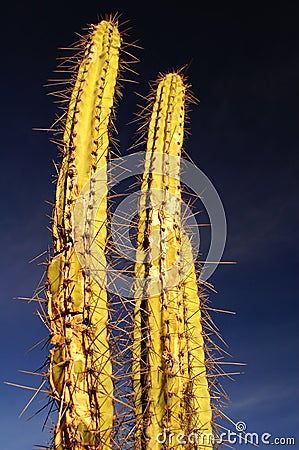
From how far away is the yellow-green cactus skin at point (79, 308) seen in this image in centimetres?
283

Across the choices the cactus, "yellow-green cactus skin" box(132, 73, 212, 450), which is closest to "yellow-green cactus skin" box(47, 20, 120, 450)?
the cactus

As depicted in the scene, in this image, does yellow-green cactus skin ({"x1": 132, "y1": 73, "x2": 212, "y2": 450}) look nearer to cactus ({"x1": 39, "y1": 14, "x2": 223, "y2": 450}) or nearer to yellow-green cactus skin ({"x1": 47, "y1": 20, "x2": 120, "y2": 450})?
cactus ({"x1": 39, "y1": 14, "x2": 223, "y2": 450})

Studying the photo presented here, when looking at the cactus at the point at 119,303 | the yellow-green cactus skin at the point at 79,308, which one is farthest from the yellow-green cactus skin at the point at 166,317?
the yellow-green cactus skin at the point at 79,308

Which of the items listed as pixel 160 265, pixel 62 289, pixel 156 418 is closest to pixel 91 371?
pixel 62 289

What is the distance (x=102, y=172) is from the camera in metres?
3.38

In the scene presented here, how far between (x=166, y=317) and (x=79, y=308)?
849 millimetres

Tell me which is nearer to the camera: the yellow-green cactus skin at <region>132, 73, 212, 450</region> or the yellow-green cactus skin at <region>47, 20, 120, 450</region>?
the yellow-green cactus skin at <region>47, 20, 120, 450</region>

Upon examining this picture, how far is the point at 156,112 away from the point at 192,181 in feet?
2.15

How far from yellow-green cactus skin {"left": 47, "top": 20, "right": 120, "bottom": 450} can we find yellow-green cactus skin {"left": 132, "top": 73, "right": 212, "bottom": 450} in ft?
2.00

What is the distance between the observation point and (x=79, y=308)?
118 inches

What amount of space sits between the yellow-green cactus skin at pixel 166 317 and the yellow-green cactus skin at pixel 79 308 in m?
0.61

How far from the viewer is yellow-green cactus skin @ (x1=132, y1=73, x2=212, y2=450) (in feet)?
11.6

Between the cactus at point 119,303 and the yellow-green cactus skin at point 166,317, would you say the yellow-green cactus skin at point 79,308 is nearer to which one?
the cactus at point 119,303

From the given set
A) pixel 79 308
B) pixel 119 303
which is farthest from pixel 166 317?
pixel 79 308
